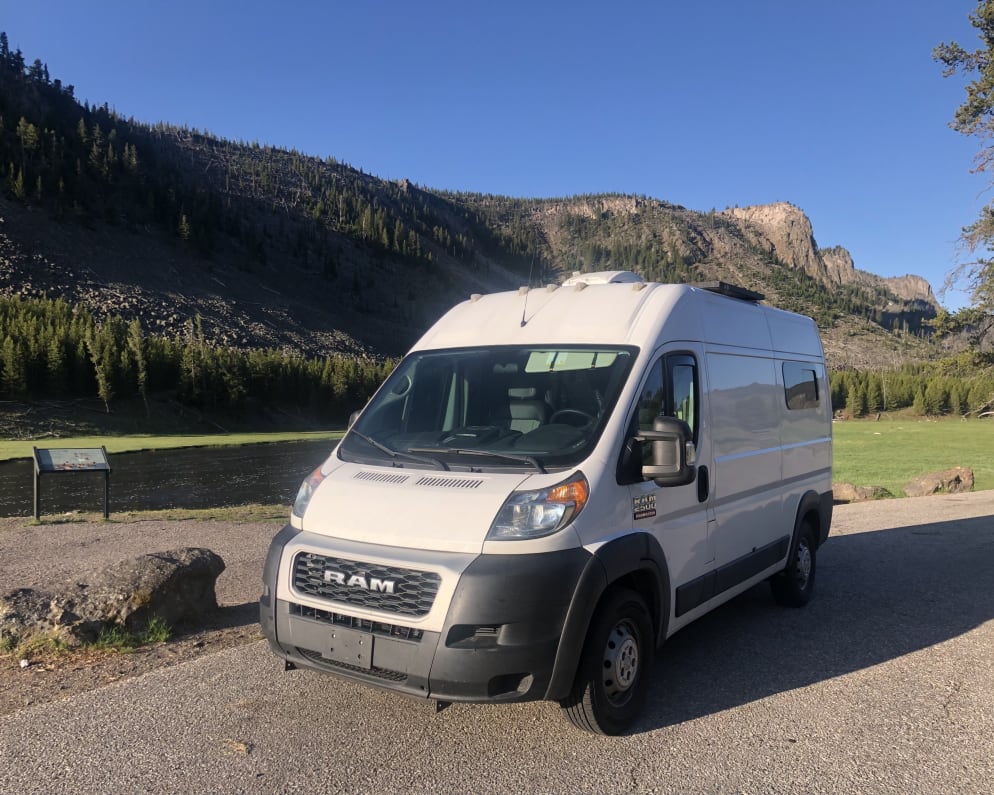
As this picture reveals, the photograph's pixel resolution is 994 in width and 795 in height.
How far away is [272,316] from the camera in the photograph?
153375 millimetres

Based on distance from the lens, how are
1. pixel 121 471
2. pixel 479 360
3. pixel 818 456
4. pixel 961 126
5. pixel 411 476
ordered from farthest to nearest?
pixel 121 471 < pixel 961 126 < pixel 818 456 < pixel 479 360 < pixel 411 476

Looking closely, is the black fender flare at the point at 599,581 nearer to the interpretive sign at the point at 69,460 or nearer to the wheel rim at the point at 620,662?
the wheel rim at the point at 620,662

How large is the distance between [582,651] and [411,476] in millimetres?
1445

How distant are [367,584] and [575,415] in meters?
1.69

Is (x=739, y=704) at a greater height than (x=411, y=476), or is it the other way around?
(x=411, y=476)

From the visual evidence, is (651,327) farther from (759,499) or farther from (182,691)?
(182,691)

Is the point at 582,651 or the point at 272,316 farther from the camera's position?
the point at 272,316

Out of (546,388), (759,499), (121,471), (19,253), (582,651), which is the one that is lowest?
(121,471)

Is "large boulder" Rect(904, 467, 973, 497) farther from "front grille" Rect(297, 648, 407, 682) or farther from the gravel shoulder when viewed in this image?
"front grille" Rect(297, 648, 407, 682)

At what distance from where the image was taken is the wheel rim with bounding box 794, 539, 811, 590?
7.41 metres

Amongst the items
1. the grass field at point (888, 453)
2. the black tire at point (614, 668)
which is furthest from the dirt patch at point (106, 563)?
the grass field at point (888, 453)

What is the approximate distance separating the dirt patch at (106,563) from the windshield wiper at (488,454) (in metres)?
2.99

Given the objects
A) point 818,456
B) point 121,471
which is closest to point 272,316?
point 121,471

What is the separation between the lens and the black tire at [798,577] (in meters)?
7.27
